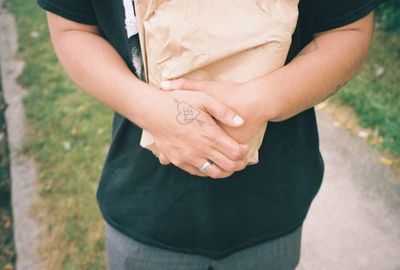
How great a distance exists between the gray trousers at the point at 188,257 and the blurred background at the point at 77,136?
1.44 m

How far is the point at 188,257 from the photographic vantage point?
3.86 ft

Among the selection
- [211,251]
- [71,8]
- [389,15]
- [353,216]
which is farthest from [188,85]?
[389,15]

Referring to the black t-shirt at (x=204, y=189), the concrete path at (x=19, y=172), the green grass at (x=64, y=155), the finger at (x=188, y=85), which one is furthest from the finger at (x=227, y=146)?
the concrete path at (x=19, y=172)

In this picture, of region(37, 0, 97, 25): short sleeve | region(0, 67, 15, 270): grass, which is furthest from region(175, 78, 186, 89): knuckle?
region(0, 67, 15, 270): grass

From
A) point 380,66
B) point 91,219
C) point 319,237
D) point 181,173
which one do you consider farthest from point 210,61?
point 380,66

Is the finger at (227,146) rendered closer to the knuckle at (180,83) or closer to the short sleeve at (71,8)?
the knuckle at (180,83)

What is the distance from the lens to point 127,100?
3.10 feet

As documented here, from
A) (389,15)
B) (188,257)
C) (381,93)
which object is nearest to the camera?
(188,257)

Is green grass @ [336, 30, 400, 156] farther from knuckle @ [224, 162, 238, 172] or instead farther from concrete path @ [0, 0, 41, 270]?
concrete path @ [0, 0, 41, 270]

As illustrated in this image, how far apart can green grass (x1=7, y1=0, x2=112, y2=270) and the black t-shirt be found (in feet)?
5.14

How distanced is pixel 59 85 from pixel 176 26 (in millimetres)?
3496

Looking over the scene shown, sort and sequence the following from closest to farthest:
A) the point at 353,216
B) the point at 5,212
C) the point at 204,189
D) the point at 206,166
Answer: the point at 206,166 < the point at 204,189 < the point at 353,216 < the point at 5,212

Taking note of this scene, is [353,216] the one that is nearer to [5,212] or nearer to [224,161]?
[224,161]

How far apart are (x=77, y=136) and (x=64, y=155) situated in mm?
242
